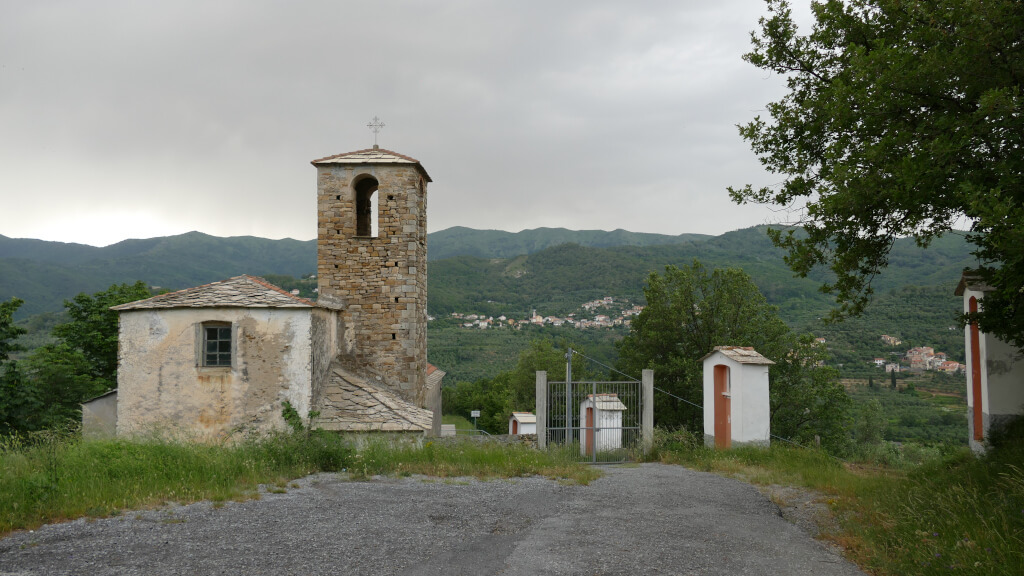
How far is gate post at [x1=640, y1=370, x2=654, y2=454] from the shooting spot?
1274 centimetres

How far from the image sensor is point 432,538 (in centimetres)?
552

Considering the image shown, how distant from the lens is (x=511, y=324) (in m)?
80.2

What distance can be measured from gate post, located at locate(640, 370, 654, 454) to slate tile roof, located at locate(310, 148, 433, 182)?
7693 mm

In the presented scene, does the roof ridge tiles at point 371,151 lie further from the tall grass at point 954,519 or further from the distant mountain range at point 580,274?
the distant mountain range at point 580,274

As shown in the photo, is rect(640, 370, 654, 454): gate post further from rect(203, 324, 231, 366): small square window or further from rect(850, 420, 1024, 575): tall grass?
rect(203, 324, 231, 366): small square window

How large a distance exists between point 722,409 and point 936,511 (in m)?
6.62

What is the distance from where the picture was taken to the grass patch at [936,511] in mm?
4520

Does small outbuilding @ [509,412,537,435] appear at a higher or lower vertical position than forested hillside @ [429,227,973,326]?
lower

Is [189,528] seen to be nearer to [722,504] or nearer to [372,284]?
[722,504]

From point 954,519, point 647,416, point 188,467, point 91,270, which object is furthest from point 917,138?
point 91,270

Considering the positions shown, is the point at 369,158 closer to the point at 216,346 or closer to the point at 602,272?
the point at 216,346

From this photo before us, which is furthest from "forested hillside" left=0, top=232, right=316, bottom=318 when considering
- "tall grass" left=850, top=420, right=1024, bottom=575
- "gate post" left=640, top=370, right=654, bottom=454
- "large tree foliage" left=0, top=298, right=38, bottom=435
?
"tall grass" left=850, top=420, right=1024, bottom=575

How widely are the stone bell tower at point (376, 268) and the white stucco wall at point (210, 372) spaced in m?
2.46

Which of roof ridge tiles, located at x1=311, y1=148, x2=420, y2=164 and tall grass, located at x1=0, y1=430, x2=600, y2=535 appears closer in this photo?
tall grass, located at x1=0, y1=430, x2=600, y2=535
